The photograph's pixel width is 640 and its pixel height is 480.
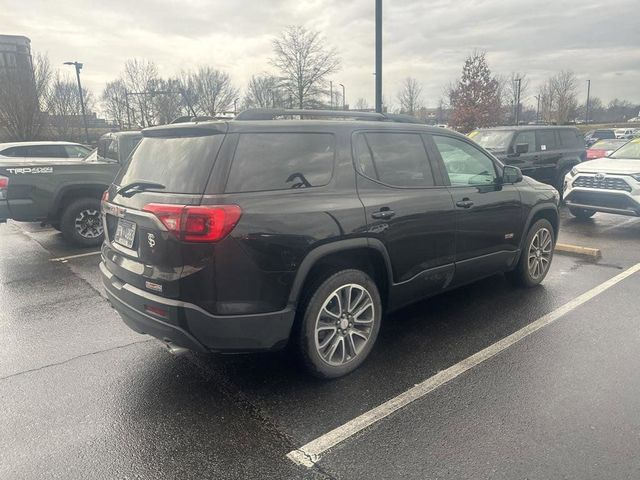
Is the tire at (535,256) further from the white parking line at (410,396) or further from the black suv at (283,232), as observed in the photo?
the black suv at (283,232)

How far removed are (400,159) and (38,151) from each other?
10367mm

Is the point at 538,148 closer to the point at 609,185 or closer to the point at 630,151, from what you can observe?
the point at 630,151

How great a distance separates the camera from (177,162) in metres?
3.00

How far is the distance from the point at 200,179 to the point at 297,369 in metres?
1.58

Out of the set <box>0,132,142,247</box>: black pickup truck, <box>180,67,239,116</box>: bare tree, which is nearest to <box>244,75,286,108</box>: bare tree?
<box>180,67,239,116</box>: bare tree

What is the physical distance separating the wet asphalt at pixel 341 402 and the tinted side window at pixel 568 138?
810 centimetres

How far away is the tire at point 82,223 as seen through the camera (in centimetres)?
746

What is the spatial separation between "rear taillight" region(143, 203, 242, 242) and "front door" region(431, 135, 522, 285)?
215 cm

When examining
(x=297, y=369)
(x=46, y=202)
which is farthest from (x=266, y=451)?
(x=46, y=202)

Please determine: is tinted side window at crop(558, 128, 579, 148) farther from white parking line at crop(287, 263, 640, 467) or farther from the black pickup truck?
the black pickup truck

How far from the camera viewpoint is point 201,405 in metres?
3.05

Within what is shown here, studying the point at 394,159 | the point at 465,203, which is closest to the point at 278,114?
the point at 394,159

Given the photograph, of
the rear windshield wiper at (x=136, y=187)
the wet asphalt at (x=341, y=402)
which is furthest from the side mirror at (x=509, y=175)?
the rear windshield wiper at (x=136, y=187)

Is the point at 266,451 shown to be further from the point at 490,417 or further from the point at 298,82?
the point at 298,82
